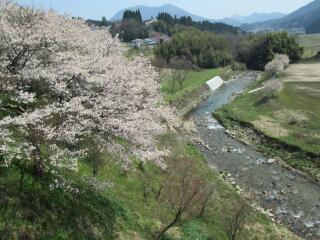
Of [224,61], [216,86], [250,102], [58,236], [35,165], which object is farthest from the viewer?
[224,61]

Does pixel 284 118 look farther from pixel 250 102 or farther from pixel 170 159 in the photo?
pixel 170 159

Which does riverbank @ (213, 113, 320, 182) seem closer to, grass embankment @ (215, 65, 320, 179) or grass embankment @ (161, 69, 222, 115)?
grass embankment @ (215, 65, 320, 179)

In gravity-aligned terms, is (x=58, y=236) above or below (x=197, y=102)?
above

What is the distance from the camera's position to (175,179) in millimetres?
27891

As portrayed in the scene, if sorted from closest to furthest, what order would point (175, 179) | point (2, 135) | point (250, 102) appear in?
point (2, 135), point (175, 179), point (250, 102)

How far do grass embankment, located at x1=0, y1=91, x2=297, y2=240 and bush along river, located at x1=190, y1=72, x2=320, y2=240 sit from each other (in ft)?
8.30

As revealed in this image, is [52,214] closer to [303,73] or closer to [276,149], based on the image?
[276,149]

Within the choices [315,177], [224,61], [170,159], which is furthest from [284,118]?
[224,61]

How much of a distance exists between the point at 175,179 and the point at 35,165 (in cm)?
1222

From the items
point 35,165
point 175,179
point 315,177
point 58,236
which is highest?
point 35,165

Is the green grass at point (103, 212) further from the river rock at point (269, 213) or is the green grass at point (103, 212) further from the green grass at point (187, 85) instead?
the green grass at point (187, 85)

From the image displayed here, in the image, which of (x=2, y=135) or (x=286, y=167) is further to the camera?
(x=286, y=167)

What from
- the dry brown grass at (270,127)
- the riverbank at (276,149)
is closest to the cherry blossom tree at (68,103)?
the riverbank at (276,149)

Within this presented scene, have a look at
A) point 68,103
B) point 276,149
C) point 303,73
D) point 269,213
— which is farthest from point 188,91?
point 68,103
